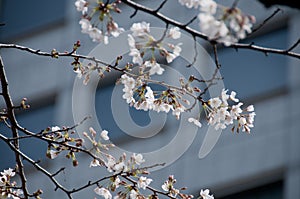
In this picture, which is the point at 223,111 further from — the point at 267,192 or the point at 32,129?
the point at 32,129

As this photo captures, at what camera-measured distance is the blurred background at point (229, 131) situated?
1127 centimetres

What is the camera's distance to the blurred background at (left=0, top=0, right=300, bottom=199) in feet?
37.0

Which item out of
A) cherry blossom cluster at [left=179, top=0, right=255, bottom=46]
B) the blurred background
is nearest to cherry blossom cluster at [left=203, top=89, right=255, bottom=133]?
cherry blossom cluster at [left=179, top=0, right=255, bottom=46]

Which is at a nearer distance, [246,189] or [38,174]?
[246,189]

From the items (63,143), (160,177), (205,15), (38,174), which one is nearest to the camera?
→ (205,15)

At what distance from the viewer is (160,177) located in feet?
39.4

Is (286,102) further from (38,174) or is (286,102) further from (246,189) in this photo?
(38,174)

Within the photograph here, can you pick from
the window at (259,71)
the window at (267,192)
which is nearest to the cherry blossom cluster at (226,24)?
the window at (267,192)

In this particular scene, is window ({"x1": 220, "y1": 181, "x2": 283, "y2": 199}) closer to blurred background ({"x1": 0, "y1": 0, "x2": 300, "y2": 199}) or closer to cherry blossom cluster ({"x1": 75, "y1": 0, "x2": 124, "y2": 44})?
blurred background ({"x1": 0, "y1": 0, "x2": 300, "y2": 199})

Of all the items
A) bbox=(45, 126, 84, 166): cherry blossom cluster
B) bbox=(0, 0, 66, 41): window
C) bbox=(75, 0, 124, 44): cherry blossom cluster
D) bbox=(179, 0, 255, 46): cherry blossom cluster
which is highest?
bbox=(0, 0, 66, 41): window

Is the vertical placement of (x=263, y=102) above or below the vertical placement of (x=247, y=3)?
below

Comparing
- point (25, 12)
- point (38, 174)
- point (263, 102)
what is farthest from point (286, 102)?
point (25, 12)

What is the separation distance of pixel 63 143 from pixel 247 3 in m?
8.75

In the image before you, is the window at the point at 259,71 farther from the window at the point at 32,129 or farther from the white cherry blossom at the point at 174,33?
the white cherry blossom at the point at 174,33
